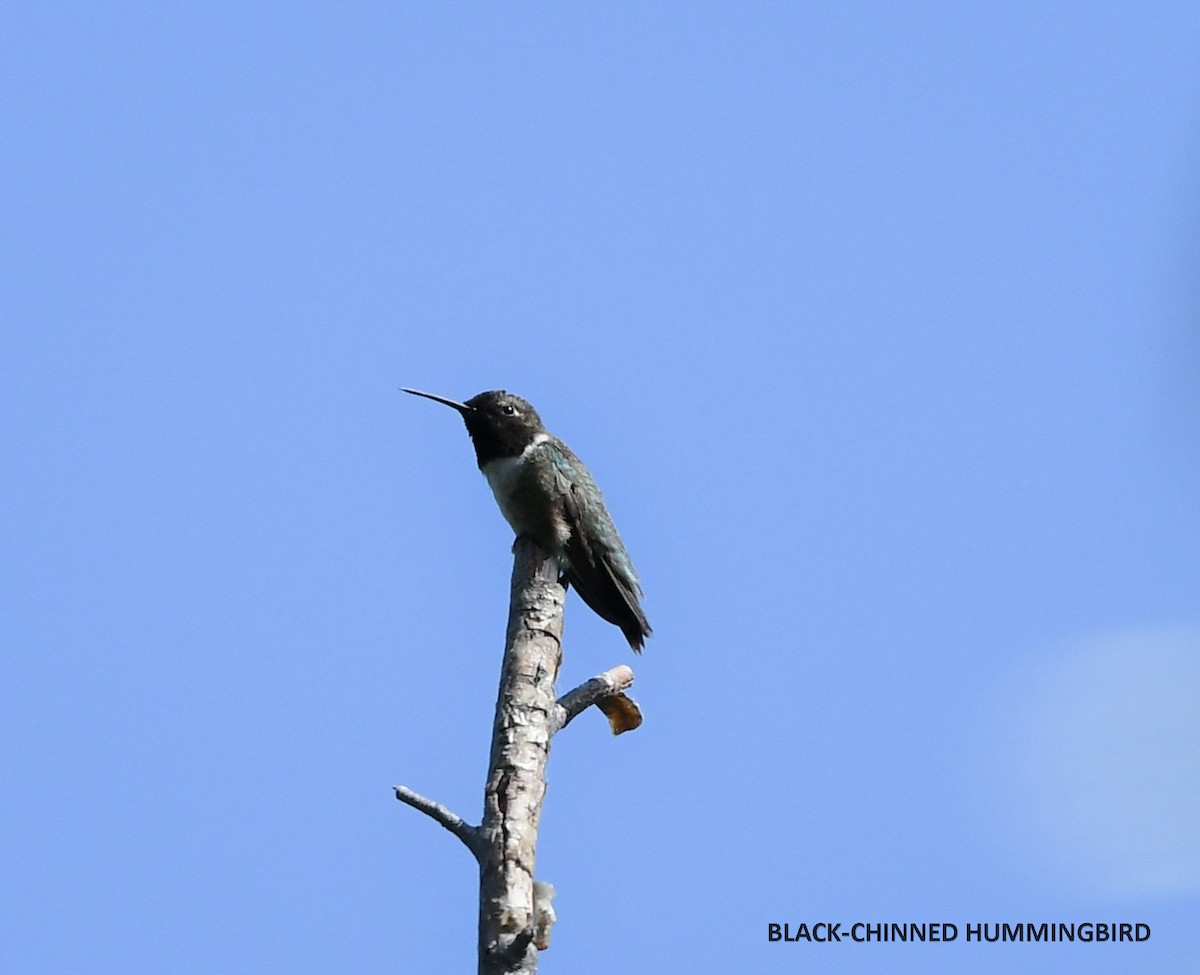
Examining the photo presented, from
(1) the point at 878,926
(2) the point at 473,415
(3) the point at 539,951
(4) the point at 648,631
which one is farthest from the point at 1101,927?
(2) the point at 473,415

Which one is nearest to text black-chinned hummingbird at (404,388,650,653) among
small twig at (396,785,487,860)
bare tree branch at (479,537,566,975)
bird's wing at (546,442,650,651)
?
bird's wing at (546,442,650,651)

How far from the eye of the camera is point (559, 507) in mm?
8445

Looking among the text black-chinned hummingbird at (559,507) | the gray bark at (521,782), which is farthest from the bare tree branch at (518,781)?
the text black-chinned hummingbird at (559,507)

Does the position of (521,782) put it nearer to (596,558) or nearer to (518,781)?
(518,781)

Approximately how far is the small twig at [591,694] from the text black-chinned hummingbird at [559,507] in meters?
1.29

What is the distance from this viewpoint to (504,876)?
18.7 ft

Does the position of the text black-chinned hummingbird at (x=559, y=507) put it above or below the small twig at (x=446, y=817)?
above

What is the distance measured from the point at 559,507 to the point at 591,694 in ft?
6.38

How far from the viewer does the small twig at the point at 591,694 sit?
21.4 ft

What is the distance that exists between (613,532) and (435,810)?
3.19m

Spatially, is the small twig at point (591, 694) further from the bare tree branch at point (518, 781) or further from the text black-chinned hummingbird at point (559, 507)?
the text black-chinned hummingbird at point (559, 507)

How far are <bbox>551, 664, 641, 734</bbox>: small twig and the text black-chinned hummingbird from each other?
1.29m

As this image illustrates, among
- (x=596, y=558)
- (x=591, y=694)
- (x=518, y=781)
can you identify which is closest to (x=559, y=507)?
(x=596, y=558)

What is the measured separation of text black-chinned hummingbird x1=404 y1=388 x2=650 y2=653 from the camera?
8.41 m
